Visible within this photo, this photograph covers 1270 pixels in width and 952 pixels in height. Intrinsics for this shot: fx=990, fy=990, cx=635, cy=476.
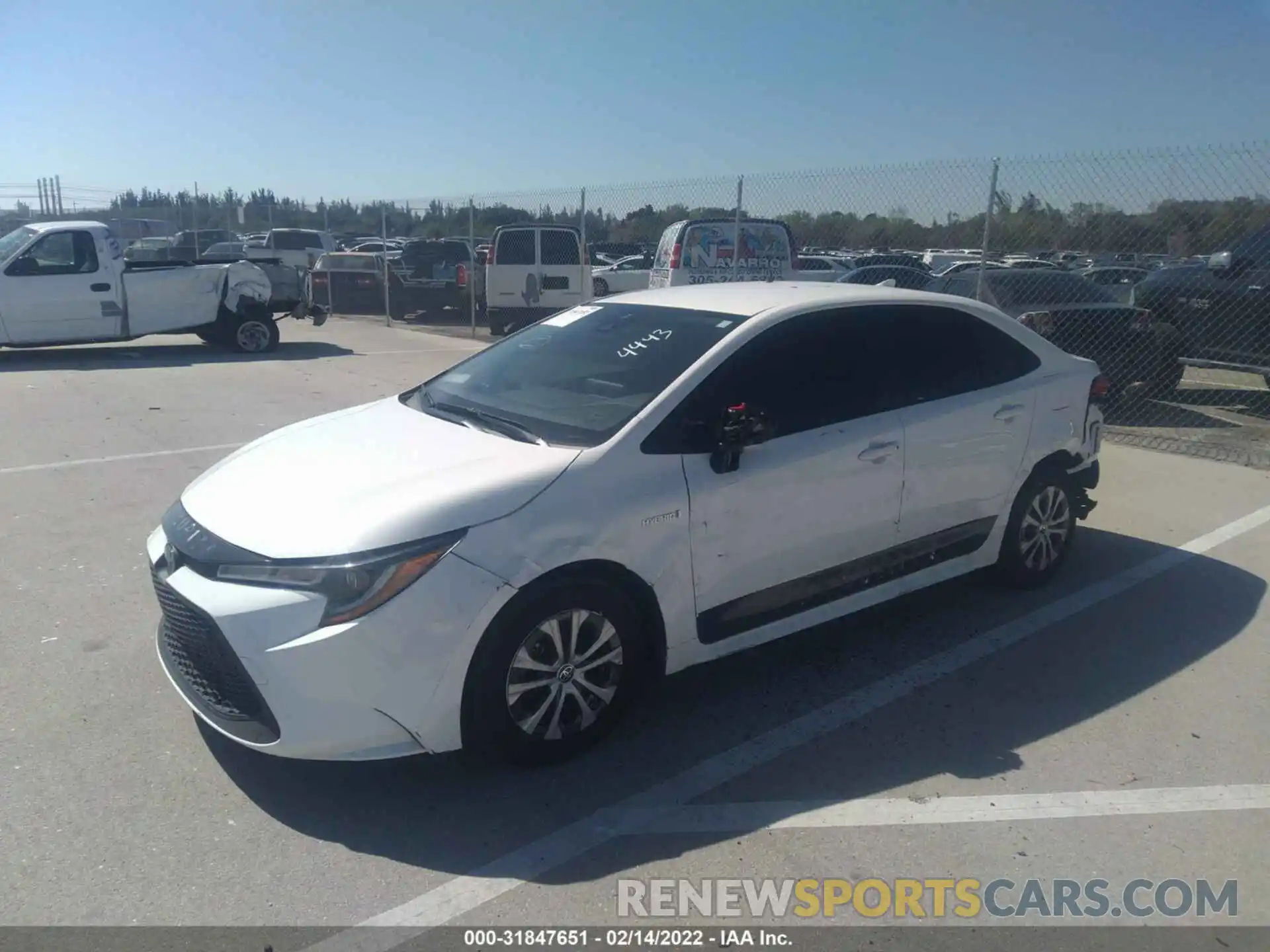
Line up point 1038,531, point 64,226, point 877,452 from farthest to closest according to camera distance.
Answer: point 64,226, point 1038,531, point 877,452

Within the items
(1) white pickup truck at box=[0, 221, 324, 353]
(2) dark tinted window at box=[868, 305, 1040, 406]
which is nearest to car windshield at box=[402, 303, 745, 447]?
(2) dark tinted window at box=[868, 305, 1040, 406]

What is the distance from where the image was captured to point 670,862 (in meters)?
3.10

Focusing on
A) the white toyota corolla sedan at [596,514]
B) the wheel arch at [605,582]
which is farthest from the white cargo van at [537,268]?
the wheel arch at [605,582]

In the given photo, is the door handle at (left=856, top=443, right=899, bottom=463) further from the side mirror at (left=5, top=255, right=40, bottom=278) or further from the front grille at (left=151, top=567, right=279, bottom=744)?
the side mirror at (left=5, top=255, right=40, bottom=278)

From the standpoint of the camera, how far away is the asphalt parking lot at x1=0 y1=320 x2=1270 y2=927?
9.87 ft

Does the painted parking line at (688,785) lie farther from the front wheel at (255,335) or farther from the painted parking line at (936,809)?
the front wheel at (255,335)

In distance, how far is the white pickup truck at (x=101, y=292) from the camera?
43.8 feet

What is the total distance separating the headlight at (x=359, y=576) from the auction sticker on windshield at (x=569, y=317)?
1985mm

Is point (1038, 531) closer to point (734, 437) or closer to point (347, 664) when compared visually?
point (734, 437)

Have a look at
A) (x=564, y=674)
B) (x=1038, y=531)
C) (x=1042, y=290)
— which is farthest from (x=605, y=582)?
(x=1042, y=290)

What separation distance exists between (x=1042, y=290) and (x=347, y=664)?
9.89 m

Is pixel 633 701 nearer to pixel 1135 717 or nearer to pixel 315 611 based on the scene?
pixel 315 611

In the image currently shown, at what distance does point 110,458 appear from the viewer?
799cm

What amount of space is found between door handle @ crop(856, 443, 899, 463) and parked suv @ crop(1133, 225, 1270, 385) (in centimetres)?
751
